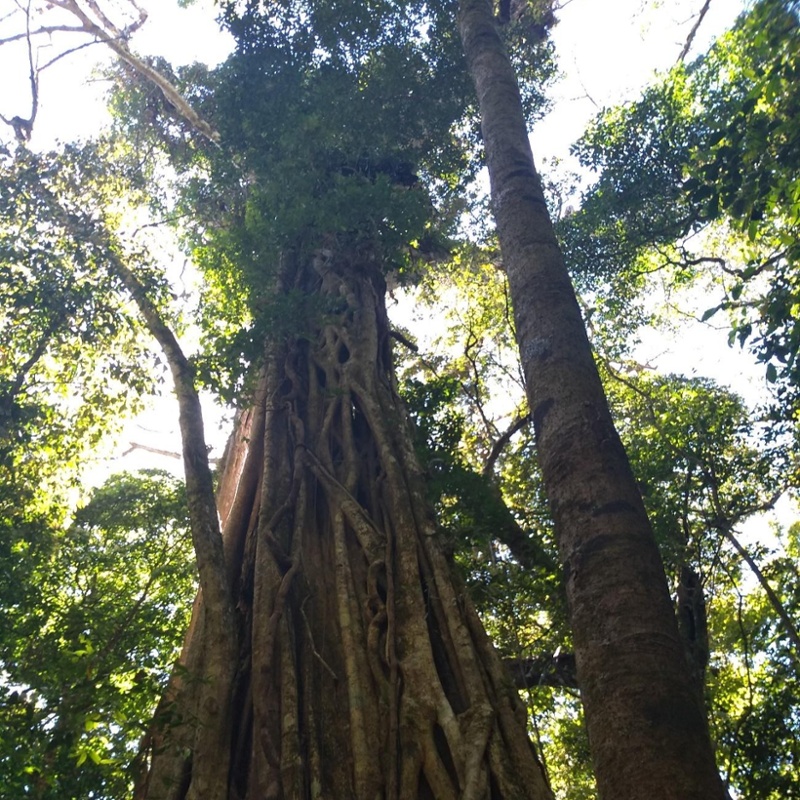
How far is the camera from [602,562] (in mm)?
2115

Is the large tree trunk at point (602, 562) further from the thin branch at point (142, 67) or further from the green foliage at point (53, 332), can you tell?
the thin branch at point (142, 67)

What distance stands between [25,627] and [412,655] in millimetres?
2955

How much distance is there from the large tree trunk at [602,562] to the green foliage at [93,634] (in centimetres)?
184

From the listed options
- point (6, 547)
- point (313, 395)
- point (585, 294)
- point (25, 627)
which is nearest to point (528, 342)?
point (313, 395)

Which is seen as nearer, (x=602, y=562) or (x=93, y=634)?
(x=602, y=562)

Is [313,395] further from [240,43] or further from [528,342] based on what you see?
[240,43]

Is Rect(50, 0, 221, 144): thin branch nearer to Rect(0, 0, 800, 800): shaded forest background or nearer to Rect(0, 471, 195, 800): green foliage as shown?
Rect(0, 0, 800, 800): shaded forest background

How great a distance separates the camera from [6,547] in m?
5.77

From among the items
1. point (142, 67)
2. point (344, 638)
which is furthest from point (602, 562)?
point (142, 67)

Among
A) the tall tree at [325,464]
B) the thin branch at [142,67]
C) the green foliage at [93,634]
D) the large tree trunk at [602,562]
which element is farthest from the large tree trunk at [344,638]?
the thin branch at [142,67]

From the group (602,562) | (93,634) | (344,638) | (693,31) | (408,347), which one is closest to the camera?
(602,562)

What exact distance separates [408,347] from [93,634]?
357cm

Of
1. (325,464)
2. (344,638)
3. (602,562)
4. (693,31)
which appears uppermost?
(693,31)

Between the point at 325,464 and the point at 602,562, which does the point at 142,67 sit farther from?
the point at 602,562
